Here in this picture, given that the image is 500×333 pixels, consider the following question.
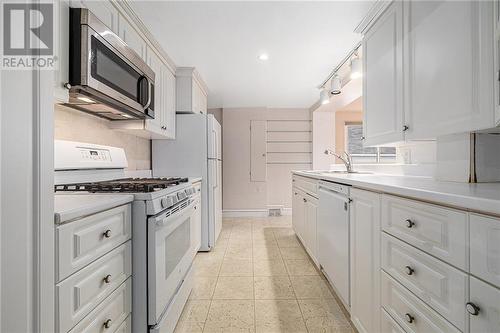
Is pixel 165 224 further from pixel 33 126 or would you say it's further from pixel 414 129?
pixel 414 129

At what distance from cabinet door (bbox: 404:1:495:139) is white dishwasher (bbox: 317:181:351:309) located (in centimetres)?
61

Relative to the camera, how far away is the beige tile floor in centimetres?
164

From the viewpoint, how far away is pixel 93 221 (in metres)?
0.96

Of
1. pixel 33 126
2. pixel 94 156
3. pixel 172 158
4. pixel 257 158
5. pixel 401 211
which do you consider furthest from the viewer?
pixel 257 158

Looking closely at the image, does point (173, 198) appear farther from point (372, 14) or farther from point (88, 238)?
point (372, 14)

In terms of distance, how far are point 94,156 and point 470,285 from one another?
2.17m

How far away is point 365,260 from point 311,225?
1.20 meters

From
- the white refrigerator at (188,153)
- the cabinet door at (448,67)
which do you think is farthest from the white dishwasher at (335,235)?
the white refrigerator at (188,153)

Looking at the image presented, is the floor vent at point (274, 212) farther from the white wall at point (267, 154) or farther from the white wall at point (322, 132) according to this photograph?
the white wall at point (322, 132)

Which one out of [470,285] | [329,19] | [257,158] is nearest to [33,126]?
[470,285]

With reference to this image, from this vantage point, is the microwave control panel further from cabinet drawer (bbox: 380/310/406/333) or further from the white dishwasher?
cabinet drawer (bbox: 380/310/406/333)

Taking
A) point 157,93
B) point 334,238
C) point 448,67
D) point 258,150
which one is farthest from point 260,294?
point 258,150

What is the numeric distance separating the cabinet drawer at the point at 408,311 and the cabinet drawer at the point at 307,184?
127 centimetres

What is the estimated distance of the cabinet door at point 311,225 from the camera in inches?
95.2
